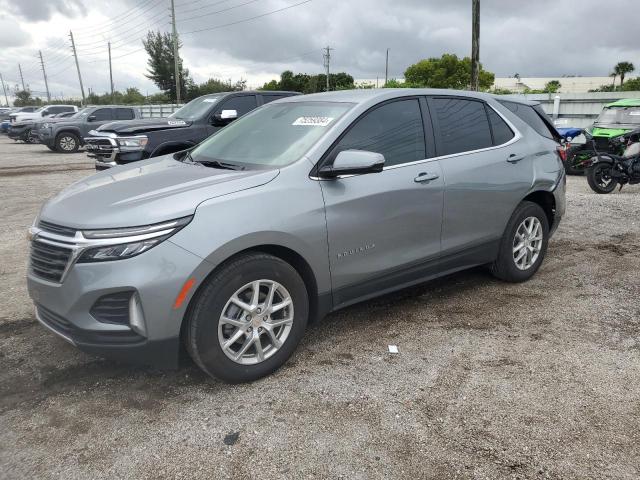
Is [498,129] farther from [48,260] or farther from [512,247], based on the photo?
[48,260]

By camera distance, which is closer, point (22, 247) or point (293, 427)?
point (293, 427)

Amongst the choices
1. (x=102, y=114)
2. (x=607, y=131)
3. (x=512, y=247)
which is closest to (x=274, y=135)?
(x=512, y=247)

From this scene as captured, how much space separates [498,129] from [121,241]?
328cm

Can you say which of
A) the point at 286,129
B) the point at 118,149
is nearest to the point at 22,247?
the point at 118,149

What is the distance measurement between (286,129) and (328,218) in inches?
34.8

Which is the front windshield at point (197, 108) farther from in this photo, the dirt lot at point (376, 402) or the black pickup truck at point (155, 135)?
the dirt lot at point (376, 402)

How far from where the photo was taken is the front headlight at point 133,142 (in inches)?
334

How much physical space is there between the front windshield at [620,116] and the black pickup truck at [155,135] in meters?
8.41

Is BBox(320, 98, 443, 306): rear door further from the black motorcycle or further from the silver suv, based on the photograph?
the black motorcycle

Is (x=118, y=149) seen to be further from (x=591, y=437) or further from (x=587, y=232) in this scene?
(x=591, y=437)

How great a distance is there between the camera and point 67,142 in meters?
19.5

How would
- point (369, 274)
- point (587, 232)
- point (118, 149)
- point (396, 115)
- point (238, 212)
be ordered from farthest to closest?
point (118, 149) → point (587, 232) → point (396, 115) → point (369, 274) → point (238, 212)

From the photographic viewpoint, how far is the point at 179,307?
2.72 m

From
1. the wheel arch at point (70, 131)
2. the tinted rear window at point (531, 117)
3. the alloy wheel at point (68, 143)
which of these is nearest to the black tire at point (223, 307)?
the tinted rear window at point (531, 117)
